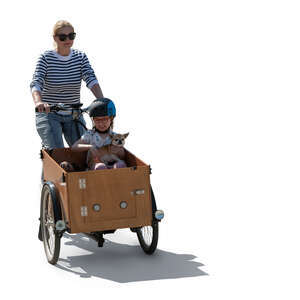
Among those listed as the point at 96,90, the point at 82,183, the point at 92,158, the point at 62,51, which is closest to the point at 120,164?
the point at 92,158

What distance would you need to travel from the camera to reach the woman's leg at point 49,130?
9375 mm

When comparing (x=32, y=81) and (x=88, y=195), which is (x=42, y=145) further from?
(x=88, y=195)

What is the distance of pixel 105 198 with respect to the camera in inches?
328

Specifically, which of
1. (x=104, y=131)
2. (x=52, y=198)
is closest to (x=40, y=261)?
A: (x=52, y=198)

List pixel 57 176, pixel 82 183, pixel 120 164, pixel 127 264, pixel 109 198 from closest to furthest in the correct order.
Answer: pixel 82 183, pixel 109 198, pixel 57 176, pixel 127 264, pixel 120 164

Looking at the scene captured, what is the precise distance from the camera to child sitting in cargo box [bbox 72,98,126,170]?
8.78 m

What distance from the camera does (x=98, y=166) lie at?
28.5 feet

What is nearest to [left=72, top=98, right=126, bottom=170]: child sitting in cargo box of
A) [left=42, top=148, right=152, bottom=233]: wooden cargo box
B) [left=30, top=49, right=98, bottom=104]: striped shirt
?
[left=42, top=148, right=152, bottom=233]: wooden cargo box

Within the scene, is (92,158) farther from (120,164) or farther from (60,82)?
(60,82)

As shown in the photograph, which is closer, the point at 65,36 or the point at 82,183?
the point at 82,183

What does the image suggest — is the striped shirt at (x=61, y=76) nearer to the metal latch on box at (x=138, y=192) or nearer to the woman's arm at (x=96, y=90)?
the woman's arm at (x=96, y=90)

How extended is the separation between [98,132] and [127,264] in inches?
50.3

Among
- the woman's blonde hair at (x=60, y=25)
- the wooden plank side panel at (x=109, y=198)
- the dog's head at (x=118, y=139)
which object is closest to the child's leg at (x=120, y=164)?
the dog's head at (x=118, y=139)

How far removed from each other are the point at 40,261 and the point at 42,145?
1.28 metres
